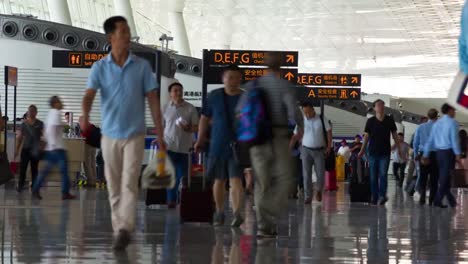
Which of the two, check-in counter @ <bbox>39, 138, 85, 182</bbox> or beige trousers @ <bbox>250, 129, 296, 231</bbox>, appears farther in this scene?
check-in counter @ <bbox>39, 138, 85, 182</bbox>

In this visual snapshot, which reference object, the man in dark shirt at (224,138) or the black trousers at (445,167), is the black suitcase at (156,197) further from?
the black trousers at (445,167)

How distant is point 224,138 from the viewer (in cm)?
1221

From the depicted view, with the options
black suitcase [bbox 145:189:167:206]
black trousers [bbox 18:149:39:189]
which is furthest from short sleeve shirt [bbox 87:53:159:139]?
black trousers [bbox 18:149:39:189]

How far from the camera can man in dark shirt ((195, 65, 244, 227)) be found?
12109 millimetres

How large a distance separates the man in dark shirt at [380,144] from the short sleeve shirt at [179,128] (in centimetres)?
435

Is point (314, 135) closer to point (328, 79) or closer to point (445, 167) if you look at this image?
point (445, 167)

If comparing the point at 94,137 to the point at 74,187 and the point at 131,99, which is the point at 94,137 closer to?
the point at 131,99

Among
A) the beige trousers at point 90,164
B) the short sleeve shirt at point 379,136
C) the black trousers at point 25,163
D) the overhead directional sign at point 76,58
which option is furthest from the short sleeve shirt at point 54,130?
the overhead directional sign at point 76,58

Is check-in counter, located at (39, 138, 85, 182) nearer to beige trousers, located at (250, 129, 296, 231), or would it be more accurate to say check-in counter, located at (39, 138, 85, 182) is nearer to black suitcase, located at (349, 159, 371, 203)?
black suitcase, located at (349, 159, 371, 203)

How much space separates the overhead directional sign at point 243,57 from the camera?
24067 mm

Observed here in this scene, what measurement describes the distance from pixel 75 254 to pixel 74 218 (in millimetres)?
4507

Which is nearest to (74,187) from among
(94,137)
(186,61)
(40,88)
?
(40,88)

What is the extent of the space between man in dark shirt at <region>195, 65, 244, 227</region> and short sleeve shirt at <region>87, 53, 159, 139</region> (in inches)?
108

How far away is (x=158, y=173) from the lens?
9453 millimetres
